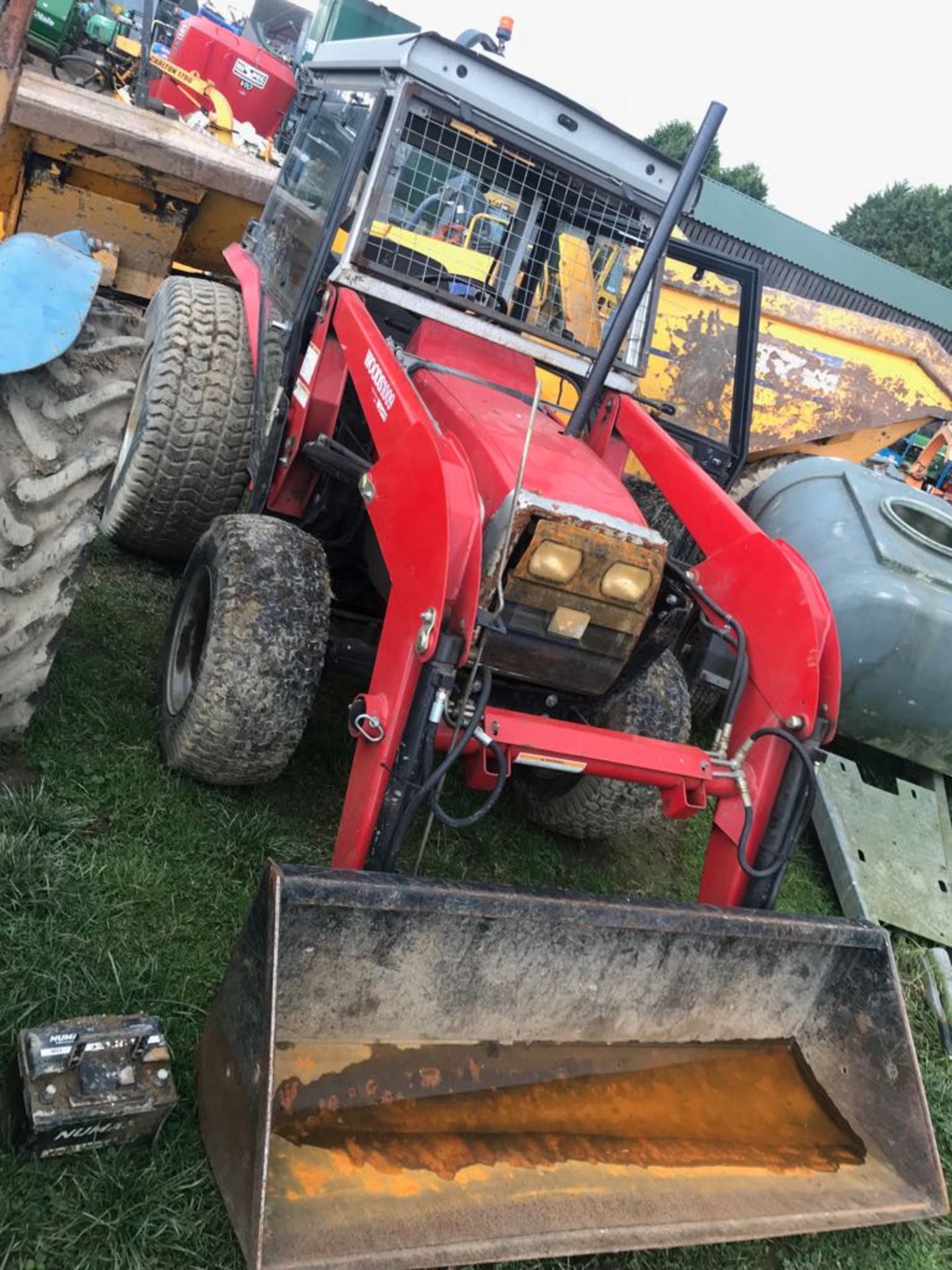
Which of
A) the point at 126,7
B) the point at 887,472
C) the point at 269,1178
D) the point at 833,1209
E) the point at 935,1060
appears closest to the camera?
the point at 269,1178

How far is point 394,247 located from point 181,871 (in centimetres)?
210

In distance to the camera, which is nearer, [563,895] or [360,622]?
[563,895]

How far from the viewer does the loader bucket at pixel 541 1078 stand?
1.99 meters

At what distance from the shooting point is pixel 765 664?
2.90 meters

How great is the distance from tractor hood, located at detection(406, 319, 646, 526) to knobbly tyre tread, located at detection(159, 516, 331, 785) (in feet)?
2.02

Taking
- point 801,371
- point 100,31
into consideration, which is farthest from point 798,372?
Result: point 100,31

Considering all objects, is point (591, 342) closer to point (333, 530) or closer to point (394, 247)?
point (394, 247)

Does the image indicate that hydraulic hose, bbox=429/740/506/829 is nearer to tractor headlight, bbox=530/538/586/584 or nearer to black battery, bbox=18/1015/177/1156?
tractor headlight, bbox=530/538/586/584

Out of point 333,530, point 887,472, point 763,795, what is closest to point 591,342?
point 333,530

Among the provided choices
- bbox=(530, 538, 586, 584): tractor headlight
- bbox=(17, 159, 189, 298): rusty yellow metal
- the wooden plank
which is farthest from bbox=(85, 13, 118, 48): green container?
bbox=(530, 538, 586, 584): tractor headlight

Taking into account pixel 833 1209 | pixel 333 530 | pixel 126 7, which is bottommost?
pixel 833 1209

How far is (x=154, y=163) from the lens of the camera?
494 centimetres

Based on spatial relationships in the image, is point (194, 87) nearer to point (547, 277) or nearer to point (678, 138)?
point (547, 277)

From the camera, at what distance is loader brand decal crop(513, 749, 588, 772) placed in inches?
105
